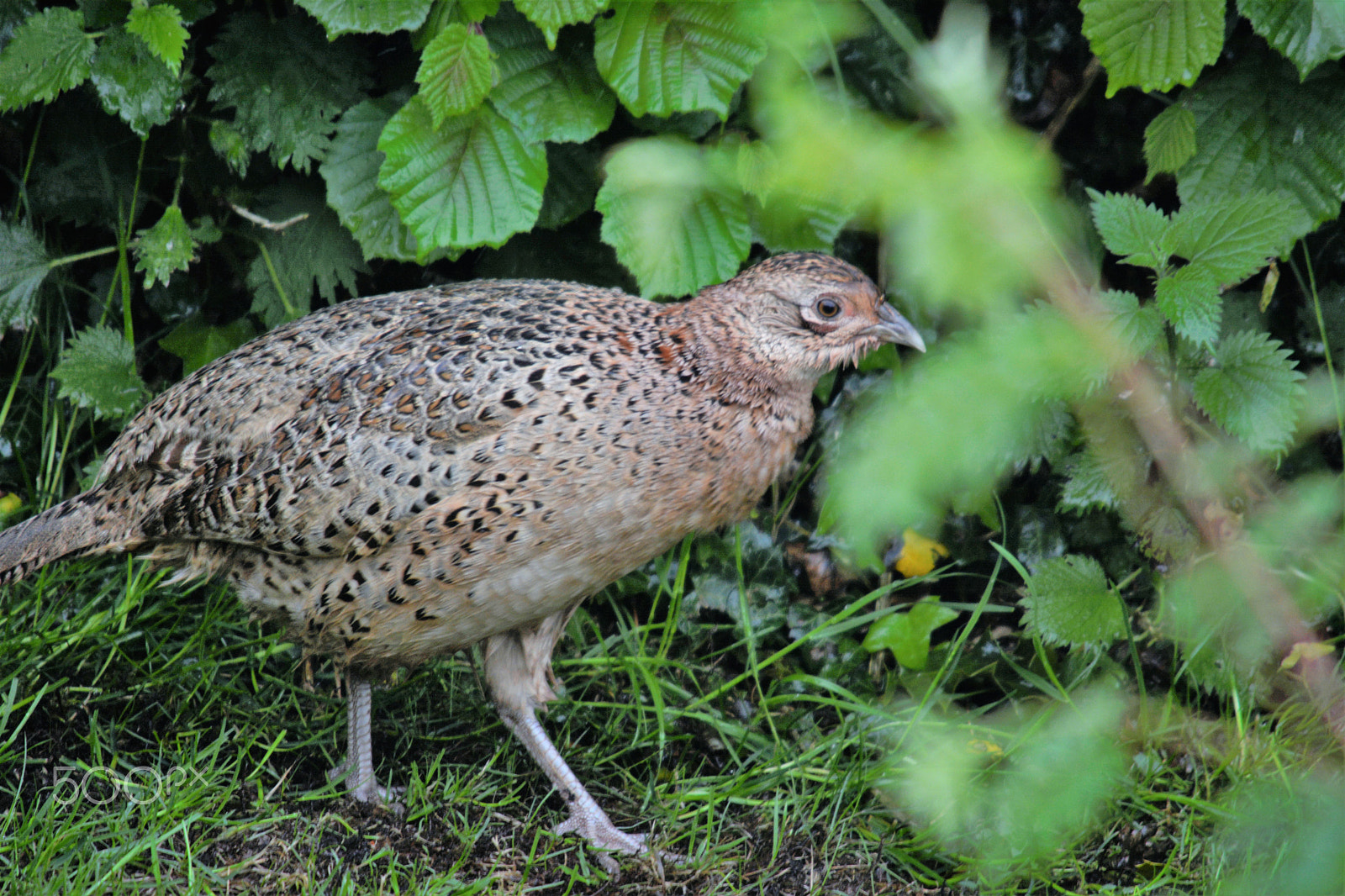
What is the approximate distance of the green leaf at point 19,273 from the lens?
151 inches

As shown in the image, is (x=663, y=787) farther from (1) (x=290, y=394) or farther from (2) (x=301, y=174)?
(2) (x=301, y=174)

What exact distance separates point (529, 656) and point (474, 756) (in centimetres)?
44

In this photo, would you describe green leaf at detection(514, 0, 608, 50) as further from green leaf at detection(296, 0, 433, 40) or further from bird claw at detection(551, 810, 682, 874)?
bird claw at detection(551, 810, 682, 874)

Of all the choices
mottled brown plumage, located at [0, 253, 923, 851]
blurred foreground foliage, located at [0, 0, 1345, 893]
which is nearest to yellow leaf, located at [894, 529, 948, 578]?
blurred foreground foliage, located at [0, 0, 1345, 893]

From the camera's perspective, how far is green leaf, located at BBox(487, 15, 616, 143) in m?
3.28

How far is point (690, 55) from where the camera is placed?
51.4 inches

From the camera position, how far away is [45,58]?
3369 millimetres

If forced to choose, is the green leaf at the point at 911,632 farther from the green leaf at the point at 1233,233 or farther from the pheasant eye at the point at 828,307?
the green leaf at the point at 1233,233

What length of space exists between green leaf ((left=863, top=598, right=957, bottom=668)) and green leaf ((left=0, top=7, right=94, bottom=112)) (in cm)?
294

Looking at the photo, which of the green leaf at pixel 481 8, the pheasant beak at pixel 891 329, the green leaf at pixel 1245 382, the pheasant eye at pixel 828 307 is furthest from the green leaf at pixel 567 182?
the green leaf at pixel 1245 382

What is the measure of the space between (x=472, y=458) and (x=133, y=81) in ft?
5.61

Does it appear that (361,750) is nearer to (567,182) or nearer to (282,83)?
(567,182)

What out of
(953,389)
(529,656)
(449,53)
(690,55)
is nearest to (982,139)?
(953,389)

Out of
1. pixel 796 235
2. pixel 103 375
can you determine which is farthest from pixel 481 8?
pixel 796 235
